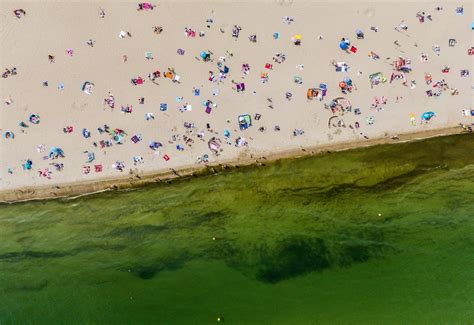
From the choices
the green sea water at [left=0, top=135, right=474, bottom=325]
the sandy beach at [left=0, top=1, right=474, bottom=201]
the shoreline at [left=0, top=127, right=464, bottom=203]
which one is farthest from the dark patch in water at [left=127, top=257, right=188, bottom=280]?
the sandy beach at [left=0, top=1, right=474, bottom=201]

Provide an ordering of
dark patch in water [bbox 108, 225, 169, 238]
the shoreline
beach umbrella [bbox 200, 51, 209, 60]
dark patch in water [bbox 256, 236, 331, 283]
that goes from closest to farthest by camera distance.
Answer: beach umbrella [bbox 200, 51, 209, 60], the shoreline, dark patch in water [bbox 256, 236, 331, 283], dark patch in water [bbox 108, 225, 169, 238]

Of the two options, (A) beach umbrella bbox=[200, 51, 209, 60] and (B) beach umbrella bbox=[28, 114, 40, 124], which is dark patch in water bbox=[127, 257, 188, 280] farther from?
(A) beach umbrella bbox=[200, 51, 209, 60]

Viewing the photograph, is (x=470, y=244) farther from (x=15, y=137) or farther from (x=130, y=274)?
(x=15, y=137)

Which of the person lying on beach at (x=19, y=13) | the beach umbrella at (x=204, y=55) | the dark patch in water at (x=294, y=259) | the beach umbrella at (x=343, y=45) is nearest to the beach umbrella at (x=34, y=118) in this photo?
the person lying on beach at (x=19, y=13)

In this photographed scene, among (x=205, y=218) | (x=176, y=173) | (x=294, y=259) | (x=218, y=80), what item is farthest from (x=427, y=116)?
(x=176, y=173)

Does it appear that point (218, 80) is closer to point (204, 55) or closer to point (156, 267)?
point (204, 55)

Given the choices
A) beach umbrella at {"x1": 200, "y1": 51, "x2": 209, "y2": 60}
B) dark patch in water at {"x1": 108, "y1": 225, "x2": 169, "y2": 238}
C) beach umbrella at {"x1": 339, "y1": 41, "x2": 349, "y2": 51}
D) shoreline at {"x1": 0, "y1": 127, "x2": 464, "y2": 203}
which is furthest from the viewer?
dark patch in water at {"x1": 108, "y1": 225, "x2": 169, "y2": 238}

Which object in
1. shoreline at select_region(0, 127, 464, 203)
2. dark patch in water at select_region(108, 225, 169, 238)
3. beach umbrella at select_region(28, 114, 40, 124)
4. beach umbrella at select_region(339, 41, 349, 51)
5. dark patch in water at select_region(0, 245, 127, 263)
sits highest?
beach umbrella at select_region(339, 41, 349, 51)

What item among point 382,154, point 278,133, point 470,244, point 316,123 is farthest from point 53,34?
point 470,244
